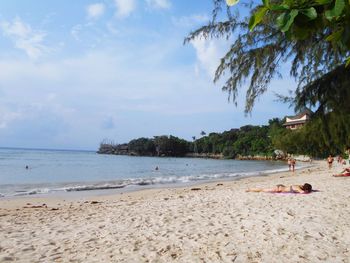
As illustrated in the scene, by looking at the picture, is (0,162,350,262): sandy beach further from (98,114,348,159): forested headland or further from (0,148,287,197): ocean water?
(98,114,348,159): forested headland

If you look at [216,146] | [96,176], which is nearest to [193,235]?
[96,176]

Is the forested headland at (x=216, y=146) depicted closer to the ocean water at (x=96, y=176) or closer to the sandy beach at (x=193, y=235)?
the ocean water at (x=96, y=176)

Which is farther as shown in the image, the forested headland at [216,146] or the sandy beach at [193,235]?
the forested headland at [216,146]

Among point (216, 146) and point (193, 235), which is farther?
point (216, 146)

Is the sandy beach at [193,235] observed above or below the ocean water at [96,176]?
below

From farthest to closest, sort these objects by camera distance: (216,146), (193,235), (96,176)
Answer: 1. (216,146)
2. (96,176)
3. (193,235)

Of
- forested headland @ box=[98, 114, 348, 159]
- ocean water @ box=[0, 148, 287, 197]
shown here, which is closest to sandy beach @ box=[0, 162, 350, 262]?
ocean water @ box=[0, 148, 287, 197]

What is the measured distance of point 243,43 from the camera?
6.00m

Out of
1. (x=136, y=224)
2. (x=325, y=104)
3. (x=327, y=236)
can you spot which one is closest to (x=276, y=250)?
(x=327, y=236)

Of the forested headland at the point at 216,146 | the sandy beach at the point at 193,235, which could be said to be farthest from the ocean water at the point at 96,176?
the forested headland at the point at 216,146

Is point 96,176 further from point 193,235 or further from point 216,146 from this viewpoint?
point 216,146

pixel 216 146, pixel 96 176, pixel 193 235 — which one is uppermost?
pixel 216 146

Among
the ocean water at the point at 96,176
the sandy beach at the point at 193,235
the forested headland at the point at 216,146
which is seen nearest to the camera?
the sandy beach at the point at 193,235

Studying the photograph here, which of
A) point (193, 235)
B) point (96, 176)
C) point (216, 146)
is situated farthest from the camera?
point (216, 146)
